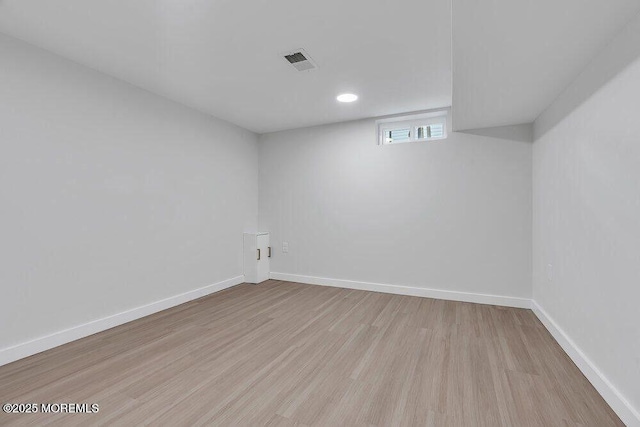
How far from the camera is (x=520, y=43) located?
166 centimetres

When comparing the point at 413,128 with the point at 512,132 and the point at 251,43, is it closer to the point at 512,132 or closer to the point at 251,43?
the point at 512,132

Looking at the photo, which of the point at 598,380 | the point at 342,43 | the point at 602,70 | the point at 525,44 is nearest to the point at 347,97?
the point at 342,43

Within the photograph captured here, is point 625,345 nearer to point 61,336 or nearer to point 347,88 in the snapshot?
point 347,88

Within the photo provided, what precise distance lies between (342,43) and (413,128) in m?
2.07

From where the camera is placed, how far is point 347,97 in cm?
323

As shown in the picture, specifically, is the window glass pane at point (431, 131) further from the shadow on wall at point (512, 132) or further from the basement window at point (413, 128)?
the shadow on wall at point (512, 132)

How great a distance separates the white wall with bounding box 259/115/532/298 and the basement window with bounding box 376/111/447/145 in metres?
0.14

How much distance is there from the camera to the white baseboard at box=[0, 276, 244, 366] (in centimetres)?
211

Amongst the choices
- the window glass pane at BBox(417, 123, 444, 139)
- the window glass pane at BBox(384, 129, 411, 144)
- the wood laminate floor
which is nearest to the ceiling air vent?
the window glass pane at BBox(384, 129, 411, 144)

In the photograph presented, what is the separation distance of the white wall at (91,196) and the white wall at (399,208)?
3.93 ft

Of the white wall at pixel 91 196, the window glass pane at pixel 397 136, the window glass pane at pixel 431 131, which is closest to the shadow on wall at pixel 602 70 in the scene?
the window glass pane at pixel 431 131

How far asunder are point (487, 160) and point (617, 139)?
187cm

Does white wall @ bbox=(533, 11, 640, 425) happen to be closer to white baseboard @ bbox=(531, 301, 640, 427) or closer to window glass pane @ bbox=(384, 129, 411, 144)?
white baseboard @ bbox=(531, 301, 640, 427)

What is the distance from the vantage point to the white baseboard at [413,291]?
335cm
